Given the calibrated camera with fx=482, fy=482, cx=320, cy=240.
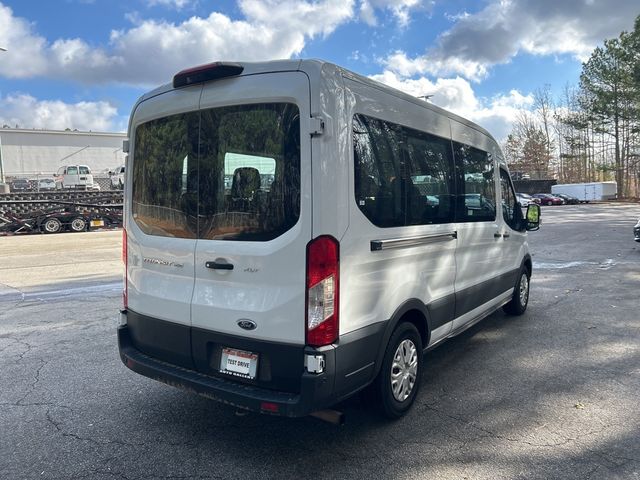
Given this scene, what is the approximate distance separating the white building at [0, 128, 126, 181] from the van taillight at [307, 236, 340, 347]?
55167 millimetres

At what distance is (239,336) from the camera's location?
10.2 feet

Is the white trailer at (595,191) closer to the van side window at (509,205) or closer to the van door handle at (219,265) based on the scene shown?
the van side window at (509,205)

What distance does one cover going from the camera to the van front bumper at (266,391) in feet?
9.43

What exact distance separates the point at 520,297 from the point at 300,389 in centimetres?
472

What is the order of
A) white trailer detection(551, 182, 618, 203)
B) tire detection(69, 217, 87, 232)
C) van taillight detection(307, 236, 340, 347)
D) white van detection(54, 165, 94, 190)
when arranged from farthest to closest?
white trailer detection(551, 182, 618, 203) → white van detection(54, 165, 94, 190) → tire detection(69, 217, 87, 232) → van taillight detection(307, 236, 340, 347)

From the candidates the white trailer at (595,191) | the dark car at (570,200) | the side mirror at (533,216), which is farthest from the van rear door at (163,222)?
the white trailer at (595,191)

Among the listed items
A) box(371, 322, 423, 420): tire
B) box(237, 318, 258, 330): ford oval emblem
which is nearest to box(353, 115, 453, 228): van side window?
box(371, 322, 423, 420): tire

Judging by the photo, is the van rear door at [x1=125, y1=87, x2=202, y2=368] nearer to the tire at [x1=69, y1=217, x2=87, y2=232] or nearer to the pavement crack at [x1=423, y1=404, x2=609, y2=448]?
the pavement crack at [x1=423, y1=404, x2=609, y2=448]

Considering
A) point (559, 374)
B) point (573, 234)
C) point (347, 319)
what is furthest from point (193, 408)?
point (573, 234)

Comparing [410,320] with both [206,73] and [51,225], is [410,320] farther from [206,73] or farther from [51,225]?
[51,225]

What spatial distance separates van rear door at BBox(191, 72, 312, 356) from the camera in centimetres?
292

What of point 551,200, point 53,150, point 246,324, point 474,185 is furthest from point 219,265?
point 53,150

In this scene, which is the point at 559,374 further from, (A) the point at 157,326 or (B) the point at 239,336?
(A) the point at 157,326

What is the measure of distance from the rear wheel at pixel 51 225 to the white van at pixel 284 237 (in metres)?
20.0
